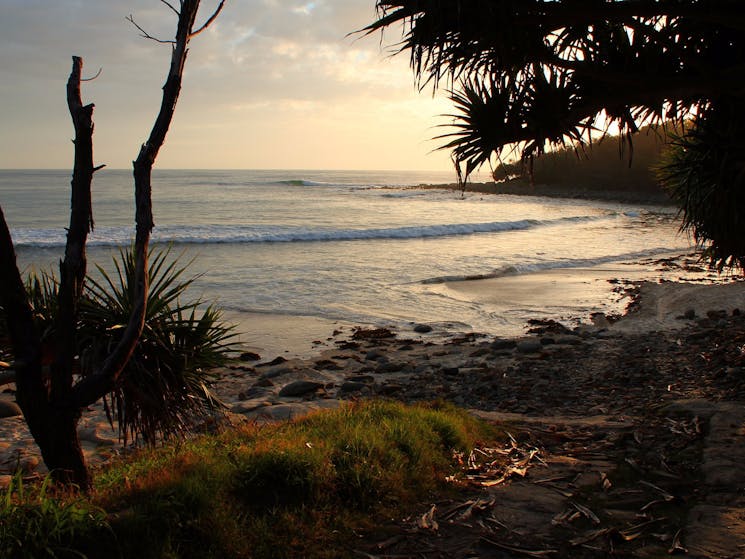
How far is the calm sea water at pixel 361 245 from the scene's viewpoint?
15.2 m

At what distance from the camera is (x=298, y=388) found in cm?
841

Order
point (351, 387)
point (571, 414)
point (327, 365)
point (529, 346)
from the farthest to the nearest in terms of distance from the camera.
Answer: point (529, 346)
point (327, 365)
point (351, 387)
point (571, 414)

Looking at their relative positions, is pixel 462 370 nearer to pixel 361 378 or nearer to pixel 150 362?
pixel 361 378

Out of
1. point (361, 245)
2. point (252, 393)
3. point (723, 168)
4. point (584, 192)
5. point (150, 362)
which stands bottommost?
point (252, 393)

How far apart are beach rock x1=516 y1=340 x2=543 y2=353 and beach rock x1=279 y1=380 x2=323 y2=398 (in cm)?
356

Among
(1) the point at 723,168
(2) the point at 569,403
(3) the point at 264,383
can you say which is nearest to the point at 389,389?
(3) the point at 264,383

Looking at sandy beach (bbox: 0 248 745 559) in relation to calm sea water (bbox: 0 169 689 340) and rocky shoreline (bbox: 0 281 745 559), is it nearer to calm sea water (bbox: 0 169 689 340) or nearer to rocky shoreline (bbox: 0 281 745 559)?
rocky shoreline (bbox: 0 281 745 559)

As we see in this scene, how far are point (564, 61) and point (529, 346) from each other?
5400 millimetres

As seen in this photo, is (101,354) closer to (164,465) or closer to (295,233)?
(164,465)

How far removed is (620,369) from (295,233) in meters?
23.2

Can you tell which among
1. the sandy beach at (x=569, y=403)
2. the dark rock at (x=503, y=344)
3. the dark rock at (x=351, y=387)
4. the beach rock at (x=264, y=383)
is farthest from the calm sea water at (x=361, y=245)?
the dark rock at (x=351, y=387)

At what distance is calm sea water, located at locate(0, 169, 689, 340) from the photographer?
15203mm

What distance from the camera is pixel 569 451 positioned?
5.11 metres

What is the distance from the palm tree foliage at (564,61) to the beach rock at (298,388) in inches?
151
